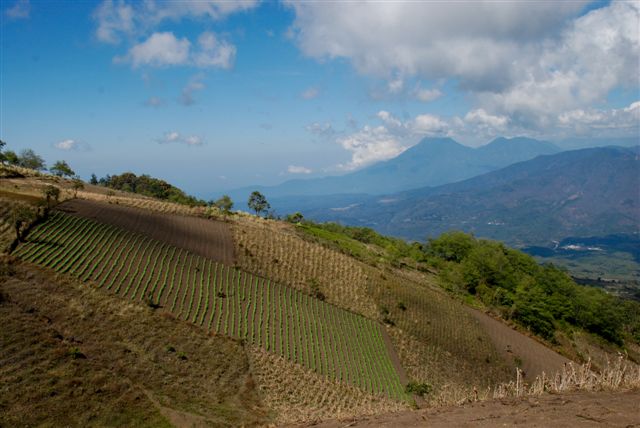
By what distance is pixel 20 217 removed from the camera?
3788cm

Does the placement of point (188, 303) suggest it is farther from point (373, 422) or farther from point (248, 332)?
point (373, 422)

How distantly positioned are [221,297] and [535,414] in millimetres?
33844

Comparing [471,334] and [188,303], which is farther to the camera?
[471,334]

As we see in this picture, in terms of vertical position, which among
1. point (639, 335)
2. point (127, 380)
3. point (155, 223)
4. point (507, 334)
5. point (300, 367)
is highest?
point (155, 223)

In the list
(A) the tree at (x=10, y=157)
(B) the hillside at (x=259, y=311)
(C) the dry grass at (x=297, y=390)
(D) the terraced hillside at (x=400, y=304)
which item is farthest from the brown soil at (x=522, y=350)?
(A) the tree at (x=10, y=157)

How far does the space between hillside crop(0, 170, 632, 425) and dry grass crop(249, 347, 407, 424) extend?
12 cm

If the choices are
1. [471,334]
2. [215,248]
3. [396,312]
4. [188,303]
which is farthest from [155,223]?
[471,334]

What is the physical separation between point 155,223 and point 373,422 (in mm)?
45522

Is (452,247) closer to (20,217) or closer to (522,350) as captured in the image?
(522,350)

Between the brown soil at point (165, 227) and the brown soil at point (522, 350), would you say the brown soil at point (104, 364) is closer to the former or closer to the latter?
the brown soil at point (165, 227)

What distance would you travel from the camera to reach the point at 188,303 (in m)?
37.0

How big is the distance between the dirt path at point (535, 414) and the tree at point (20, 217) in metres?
36.9

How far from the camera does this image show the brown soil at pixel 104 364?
21516mm

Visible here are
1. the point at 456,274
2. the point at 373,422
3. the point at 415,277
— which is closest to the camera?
the point at 373,422
